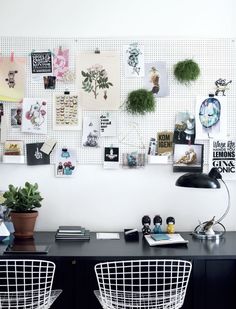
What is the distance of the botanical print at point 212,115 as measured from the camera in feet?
8.80

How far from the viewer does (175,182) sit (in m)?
2.68

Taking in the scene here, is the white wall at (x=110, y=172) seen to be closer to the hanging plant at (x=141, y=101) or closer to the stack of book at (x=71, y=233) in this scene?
the stack of book at (x=71, y=233)

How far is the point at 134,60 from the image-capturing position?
2.68 m

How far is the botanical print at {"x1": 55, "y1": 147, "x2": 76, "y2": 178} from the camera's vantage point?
2.67 m

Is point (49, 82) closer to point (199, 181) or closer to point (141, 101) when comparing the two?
point (141, 101)

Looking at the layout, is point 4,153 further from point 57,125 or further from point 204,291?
point 204,291

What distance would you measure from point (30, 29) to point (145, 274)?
1666mm

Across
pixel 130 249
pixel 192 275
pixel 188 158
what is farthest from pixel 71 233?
pixel 188 158

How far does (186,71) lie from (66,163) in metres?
0.95

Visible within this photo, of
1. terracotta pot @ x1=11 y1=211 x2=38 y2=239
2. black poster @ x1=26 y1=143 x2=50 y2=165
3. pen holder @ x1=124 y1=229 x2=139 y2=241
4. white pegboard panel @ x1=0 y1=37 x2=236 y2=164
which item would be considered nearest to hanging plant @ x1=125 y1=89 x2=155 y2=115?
white pegboard panel @ x1=0 y1=37 x2=236 y2=164

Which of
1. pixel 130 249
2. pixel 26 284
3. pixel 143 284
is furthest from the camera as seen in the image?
pixel 130 249

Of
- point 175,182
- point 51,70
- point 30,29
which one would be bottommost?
point 175,182

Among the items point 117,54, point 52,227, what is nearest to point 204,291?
point 52,227

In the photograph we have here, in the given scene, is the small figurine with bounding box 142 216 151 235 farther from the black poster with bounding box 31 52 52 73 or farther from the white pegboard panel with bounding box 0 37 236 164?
the black poster with bounding box 31 52 52 73
